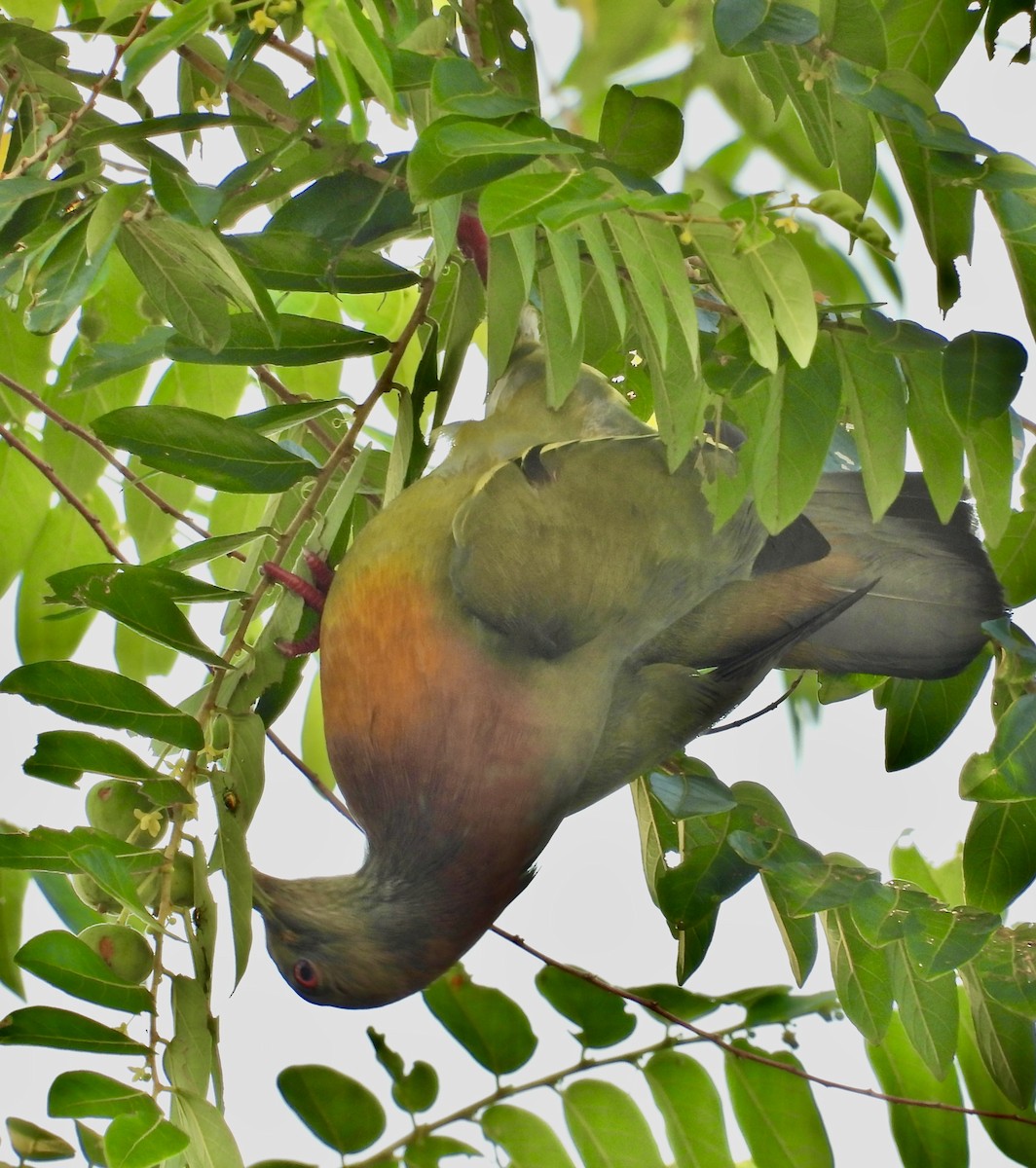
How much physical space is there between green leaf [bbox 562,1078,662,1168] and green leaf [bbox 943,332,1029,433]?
692 mm

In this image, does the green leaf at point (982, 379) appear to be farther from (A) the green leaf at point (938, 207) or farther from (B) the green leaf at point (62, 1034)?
(B) the green leaf at point (62, 1034)

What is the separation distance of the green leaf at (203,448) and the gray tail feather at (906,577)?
421 mm

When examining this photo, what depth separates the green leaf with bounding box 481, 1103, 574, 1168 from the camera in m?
1.17

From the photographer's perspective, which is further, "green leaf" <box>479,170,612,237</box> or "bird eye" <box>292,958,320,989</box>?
"bird eye" <box>292,958,320,989</box>

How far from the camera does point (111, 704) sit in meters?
0.95

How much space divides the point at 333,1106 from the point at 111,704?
1.46ft

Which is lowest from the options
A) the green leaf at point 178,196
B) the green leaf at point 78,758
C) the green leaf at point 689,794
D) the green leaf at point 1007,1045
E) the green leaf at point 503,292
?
the green leaf at point 1007,1045

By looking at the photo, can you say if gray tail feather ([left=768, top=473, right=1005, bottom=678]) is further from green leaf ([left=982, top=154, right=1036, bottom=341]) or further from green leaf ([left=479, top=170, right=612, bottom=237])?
green leaf ([left=479, top=170, right=612, bottom=237])

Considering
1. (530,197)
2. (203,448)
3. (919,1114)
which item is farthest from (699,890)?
(530,197)

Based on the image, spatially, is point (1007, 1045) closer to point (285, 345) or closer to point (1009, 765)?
point (1009, 765)

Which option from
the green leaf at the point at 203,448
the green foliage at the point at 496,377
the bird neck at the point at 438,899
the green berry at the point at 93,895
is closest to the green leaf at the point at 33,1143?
the green foliage at the point at 496,377

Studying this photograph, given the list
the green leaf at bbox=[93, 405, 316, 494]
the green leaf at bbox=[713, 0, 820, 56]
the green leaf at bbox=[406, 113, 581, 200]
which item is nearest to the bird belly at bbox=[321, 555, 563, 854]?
the green leaf at bbox=[93, 405, 316, 494]

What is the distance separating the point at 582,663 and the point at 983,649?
1.22 feet

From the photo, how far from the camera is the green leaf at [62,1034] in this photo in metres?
0.87
